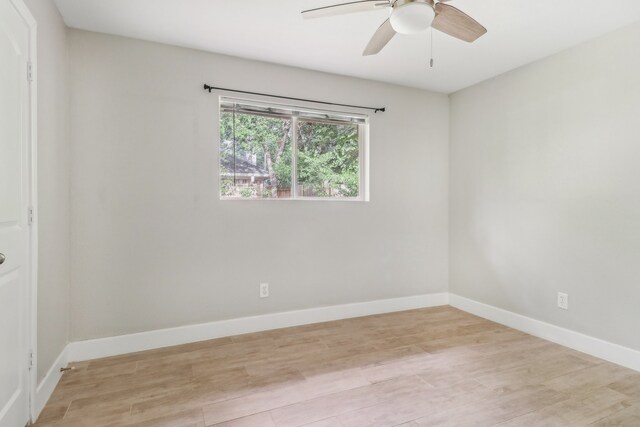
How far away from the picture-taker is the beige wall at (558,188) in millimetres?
2367

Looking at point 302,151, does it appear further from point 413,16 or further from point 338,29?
point 413,16

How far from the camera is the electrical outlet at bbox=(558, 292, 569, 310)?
8.92 feet

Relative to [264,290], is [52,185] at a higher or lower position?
higher

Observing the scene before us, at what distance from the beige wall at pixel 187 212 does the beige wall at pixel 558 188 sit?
2.82 feet

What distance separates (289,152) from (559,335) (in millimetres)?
2895

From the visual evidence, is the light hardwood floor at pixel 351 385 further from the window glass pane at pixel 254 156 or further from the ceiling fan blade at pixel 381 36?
the ceiling fan blade at pixel 381 36

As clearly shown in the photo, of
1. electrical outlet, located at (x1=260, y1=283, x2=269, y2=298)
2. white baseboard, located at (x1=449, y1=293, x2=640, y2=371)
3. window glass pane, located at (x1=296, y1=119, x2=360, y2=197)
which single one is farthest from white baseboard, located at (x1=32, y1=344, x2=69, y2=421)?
white baseboard, located at (x1=449, y1=293, x2=640, y2=371)

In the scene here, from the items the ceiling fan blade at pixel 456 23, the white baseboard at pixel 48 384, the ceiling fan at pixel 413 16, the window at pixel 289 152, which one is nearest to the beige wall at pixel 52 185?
the white baseboard at pixel 48 384

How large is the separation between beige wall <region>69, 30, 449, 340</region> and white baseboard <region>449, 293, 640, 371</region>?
2.97 ft

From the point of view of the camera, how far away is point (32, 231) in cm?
172

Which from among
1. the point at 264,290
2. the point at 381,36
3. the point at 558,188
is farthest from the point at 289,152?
the point at 558,188

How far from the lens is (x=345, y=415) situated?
1.78 meters

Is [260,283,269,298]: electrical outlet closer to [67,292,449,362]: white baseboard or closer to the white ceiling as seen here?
[67,292,449,362]: white baseboard

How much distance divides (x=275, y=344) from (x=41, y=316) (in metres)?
1.58
